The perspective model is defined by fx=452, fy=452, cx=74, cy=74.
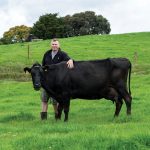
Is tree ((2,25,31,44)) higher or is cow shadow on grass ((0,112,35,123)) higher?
tree ((2,25,31,44))

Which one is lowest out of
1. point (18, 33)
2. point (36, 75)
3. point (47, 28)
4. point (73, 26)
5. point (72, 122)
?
point (72, 122)

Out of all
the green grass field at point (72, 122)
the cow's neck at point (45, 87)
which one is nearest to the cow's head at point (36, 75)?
the cow's neck at point (45, 87)

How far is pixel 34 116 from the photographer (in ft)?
50.5

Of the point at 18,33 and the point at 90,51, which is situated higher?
the point at 18,33

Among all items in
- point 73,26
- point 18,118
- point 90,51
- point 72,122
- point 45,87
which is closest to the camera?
point 72,122

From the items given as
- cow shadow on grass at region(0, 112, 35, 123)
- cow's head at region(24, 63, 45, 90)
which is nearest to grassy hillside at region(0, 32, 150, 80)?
cow shadow on grass at region(0, 112, 35, 123)

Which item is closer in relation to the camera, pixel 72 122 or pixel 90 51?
pixel 72 122

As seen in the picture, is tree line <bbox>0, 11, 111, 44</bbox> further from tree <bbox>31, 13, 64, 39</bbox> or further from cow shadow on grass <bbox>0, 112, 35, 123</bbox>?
→ cow shadow on grass <bbox>0, 112, 35, 123</bbox>

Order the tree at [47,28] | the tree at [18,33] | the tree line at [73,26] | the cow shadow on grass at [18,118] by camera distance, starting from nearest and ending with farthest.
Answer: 1. the cow shadow on grass at [18,118]
2. the tree at [47,28]
3. the tree line at [73,26]
4. the tree at [18,33]

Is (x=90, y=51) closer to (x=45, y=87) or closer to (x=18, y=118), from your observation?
(x=18, y=118)

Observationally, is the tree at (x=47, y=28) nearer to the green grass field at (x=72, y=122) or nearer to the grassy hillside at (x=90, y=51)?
the grassy hillside at (x=90, y=51)

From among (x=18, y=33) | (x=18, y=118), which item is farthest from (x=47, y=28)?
(x=18, y=118)

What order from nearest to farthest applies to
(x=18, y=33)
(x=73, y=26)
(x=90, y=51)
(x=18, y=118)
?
1. (x=18, y=118)
2. (x=90, y=51)
3. (x=73, y=26)
4. (x=18, y=33)

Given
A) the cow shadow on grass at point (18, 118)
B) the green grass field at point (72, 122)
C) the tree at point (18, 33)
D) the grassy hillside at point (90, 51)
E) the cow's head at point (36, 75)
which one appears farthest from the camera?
the tree at point (18, 33)
